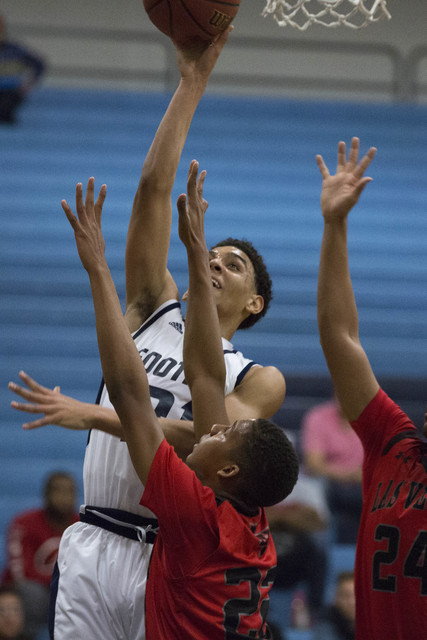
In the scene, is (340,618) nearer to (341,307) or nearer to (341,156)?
(341,307)

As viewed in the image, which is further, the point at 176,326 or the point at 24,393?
the point at 176,326

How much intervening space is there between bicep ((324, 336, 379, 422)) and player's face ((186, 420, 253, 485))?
13.0 inches

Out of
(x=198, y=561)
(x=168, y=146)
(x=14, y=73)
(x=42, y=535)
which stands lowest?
(x=42, y=535)

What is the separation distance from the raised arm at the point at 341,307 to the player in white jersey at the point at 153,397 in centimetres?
49

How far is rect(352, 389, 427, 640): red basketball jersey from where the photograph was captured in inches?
108

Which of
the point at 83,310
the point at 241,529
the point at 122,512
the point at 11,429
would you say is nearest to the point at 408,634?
the point at 241,529

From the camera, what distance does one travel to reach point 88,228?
9.34 feet

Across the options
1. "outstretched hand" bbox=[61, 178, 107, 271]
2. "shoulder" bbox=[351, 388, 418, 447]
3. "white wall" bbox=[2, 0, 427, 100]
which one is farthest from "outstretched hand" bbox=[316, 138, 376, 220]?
"white wall" bbox=[2, 0, 427, 100]

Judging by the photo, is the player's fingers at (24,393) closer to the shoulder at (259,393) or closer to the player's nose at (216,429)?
the player's nose at (216,429)

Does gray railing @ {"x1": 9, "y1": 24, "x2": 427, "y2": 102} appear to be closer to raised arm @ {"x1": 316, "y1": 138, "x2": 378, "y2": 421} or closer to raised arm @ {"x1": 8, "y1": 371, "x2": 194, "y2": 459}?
raised arm @ {"x1": 316, "y1": 138, "x2": 378, "y2": 421}

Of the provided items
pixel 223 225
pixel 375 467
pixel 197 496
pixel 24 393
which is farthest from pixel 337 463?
pixel 24 393

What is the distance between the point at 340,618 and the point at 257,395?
301 cm

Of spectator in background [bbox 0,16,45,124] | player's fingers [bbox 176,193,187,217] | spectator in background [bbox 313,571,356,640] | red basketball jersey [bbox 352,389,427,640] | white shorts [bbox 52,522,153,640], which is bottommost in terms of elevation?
Result: spectator in background [bbox 313,571,356,640]

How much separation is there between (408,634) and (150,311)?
1522mm
